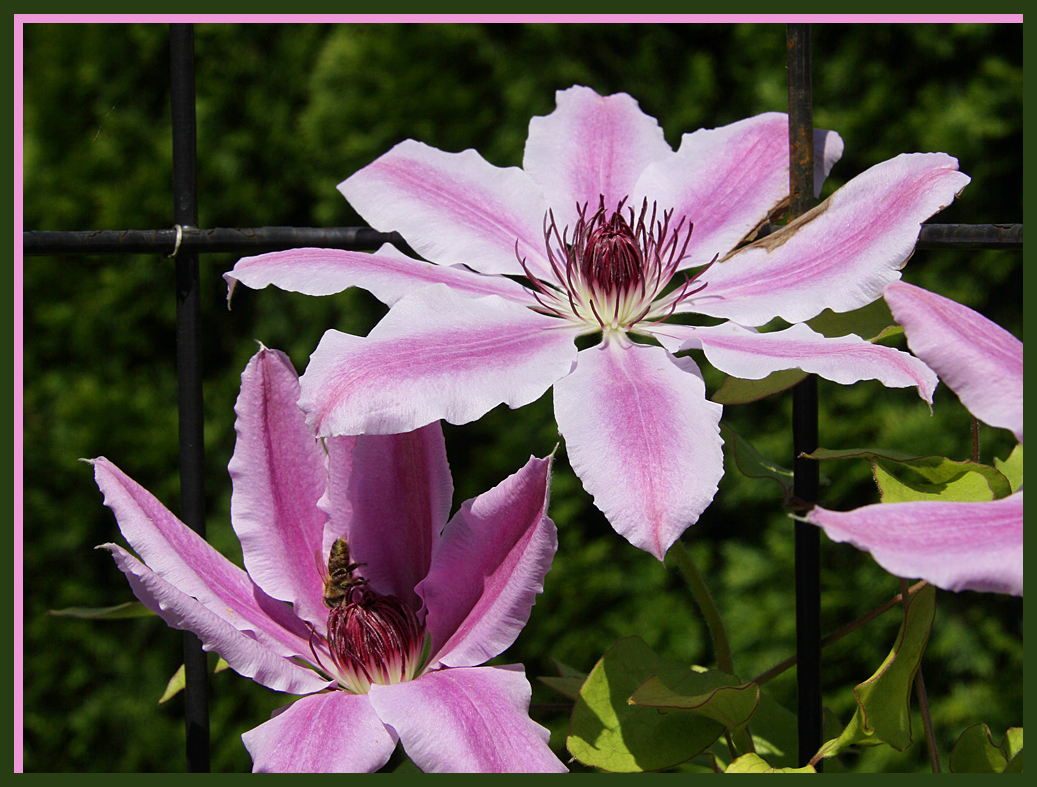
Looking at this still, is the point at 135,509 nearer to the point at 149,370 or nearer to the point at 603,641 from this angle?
the point at 603,641

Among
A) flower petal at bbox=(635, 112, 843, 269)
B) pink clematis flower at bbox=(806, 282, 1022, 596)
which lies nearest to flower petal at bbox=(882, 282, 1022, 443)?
pink clematis flower at bbox=(806, 282, 1022, 596)

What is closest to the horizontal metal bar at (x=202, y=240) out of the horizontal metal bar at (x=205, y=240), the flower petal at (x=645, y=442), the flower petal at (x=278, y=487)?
the horizontal metal bar at (x=205, y=240)

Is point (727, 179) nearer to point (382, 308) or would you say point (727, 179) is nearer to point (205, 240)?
point (205, 240)

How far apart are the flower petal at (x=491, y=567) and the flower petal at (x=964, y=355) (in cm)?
19

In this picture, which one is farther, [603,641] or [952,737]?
[603,641]

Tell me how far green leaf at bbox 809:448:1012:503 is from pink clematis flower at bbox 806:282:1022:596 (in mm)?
114

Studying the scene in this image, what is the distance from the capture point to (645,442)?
49 centimetres

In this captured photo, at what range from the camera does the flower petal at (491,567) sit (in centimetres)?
51

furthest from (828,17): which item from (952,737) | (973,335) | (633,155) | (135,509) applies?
(952,737)

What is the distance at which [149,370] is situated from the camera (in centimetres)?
205

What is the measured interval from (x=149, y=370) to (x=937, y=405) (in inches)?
62.1

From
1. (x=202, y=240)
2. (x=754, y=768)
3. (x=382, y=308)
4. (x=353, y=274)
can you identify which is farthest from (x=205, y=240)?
(x=382, y=308)

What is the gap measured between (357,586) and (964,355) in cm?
37

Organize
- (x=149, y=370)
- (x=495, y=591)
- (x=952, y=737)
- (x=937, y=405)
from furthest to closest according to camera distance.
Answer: (x=149, y=370), (x=952, y=737), (x=937, y=405), (x=495, y=591)
